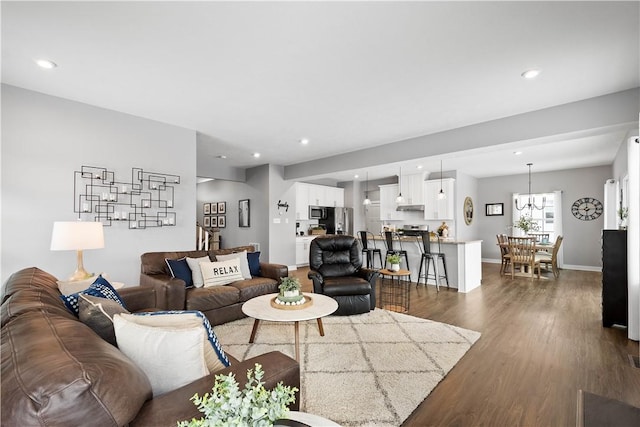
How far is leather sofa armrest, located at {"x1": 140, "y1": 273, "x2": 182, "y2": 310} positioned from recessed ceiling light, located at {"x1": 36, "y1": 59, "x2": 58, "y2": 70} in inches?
86.2

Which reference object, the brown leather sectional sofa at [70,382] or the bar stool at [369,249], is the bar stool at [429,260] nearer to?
the bar stool at [369,249]

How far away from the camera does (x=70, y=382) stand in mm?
760

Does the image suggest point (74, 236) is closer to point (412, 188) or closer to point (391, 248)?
point (391, 248)

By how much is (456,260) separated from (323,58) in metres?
4.37

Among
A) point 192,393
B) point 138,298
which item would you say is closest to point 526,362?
point 192,393

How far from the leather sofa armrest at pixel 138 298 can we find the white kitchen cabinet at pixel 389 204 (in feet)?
22.0

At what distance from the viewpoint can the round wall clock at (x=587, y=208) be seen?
7.22 metres

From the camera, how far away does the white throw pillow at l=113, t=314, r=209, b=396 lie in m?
1.14

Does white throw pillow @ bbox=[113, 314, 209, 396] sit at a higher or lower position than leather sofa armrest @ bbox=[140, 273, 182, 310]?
higher

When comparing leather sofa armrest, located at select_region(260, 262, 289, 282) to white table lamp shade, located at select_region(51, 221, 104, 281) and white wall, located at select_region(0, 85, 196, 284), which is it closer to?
white wall, located at select_region(0, 85, 196, 284)

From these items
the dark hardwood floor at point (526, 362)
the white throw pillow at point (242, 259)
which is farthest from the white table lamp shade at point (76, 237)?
the dark hardwood floor at point (526, 362)

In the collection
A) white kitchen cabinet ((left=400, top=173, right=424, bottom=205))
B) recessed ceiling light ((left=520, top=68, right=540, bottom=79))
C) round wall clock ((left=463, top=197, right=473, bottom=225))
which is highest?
recessed ceiling light ((left=520, top=68, right=540, bottom=79))

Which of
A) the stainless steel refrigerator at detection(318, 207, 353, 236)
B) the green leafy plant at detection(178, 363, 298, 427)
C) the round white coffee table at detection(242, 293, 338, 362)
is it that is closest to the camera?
the green leafy plant at detection(178, 363, 298, 427)

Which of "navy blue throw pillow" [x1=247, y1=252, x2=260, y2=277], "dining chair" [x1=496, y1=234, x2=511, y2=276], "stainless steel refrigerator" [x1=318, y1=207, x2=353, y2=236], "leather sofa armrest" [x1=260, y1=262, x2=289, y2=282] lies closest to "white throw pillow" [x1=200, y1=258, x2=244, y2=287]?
"navy blue throw pillow" [x1=247, y1=252, x2=260, y2=277]
